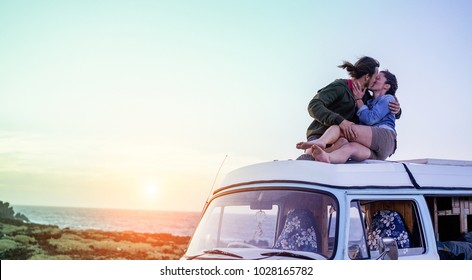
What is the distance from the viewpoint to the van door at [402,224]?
5.34m

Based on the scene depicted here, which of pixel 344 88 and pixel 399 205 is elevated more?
pixel 344 88

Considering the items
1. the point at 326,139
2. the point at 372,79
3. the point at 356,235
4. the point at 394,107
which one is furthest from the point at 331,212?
the point at 372,79

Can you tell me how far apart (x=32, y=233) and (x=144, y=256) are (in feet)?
15.2

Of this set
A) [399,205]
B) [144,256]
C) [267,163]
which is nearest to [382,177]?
[399,205]

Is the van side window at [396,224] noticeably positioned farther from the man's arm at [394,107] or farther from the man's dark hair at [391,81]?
the man's dark hair at [391,81]

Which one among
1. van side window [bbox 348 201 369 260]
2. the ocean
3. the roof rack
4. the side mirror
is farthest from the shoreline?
the ocean

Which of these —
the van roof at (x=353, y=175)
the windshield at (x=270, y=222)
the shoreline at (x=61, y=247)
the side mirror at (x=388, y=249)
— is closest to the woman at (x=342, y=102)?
the van roof at (x=353, y=175)

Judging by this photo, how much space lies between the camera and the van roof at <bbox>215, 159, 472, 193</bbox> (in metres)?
5.14

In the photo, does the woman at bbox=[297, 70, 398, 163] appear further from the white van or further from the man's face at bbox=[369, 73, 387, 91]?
the white van

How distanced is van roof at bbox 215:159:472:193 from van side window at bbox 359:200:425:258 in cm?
23

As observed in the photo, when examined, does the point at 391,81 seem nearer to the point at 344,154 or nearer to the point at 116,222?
the point at 344,154

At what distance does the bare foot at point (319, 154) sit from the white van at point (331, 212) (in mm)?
311

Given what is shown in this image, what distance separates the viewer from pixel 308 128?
698 cm

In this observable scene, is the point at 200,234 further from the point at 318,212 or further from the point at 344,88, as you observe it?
the point at 344,88
